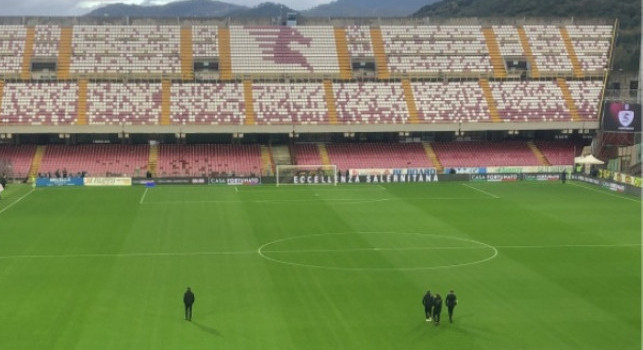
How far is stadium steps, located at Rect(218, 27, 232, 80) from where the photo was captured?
91875 millimetres

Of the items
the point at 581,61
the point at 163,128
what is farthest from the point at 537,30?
the point at 163,128

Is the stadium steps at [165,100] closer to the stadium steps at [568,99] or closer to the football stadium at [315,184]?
the football stadium at [315,184]

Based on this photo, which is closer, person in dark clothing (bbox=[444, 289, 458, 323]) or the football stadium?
person in dark clothing (bbox=[444, 289, 458, 323])

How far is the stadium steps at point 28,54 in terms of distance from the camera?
89188 mm

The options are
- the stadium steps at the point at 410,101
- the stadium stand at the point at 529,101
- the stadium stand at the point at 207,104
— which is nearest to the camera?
the stadium stand at the point at 207,104

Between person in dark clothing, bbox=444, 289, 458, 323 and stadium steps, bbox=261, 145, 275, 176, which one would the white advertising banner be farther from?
person in dark clothing, bbox=444, 289, 458, 323

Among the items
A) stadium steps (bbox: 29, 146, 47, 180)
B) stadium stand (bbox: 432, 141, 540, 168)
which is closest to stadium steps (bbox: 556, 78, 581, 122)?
stadium stand (bbox: 432, 141, 540, 168)

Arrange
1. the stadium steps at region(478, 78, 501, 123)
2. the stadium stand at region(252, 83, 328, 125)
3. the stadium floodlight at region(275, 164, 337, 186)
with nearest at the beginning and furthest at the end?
the stadium floodlight at region(275, 164, 337, 186), the stadium stand at region(252, 83, 328, 125), the stadium steps at region(478, 78, 501, 123)

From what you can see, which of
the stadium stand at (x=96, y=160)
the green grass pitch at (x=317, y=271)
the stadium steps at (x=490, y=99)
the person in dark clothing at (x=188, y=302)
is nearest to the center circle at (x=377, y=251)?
the green grass pitch at (x=317, y=271)

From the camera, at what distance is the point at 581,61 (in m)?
96.2

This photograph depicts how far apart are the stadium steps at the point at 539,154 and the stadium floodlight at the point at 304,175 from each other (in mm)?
20888

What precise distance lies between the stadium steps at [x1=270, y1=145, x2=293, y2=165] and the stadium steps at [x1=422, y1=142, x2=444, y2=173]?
13.3 m

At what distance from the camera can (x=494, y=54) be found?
3797 inches

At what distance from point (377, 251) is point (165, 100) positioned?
48.0 metres
